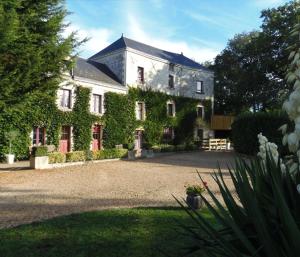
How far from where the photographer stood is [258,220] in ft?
7.29

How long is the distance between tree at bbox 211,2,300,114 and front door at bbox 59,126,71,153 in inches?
695

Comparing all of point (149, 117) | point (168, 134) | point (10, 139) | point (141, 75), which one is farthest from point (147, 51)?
point (10, 139)

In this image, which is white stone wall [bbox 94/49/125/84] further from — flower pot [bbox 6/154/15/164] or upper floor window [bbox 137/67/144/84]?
flower pot [bbox 6/154/15/164]

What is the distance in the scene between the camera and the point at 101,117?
1177 inches

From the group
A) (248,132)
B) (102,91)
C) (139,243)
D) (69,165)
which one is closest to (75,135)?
(102,91)

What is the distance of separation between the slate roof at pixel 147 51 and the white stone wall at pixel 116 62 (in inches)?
18.4

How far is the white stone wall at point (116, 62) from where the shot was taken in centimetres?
3244

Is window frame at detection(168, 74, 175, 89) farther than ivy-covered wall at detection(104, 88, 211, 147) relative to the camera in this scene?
Yes

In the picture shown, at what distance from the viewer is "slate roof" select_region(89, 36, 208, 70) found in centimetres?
3388

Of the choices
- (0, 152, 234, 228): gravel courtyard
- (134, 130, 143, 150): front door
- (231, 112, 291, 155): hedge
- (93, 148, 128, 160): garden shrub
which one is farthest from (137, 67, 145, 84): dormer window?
(0, 152, 234, 228): gravel courtyard

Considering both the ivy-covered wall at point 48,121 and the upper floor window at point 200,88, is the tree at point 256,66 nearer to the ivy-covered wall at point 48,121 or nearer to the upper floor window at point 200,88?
the upper floor window at point 200,88

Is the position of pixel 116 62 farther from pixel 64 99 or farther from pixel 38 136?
pixel 38 136

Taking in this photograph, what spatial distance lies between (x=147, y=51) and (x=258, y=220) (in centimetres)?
3450

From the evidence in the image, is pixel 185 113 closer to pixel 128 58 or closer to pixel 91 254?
pixel 128 58
